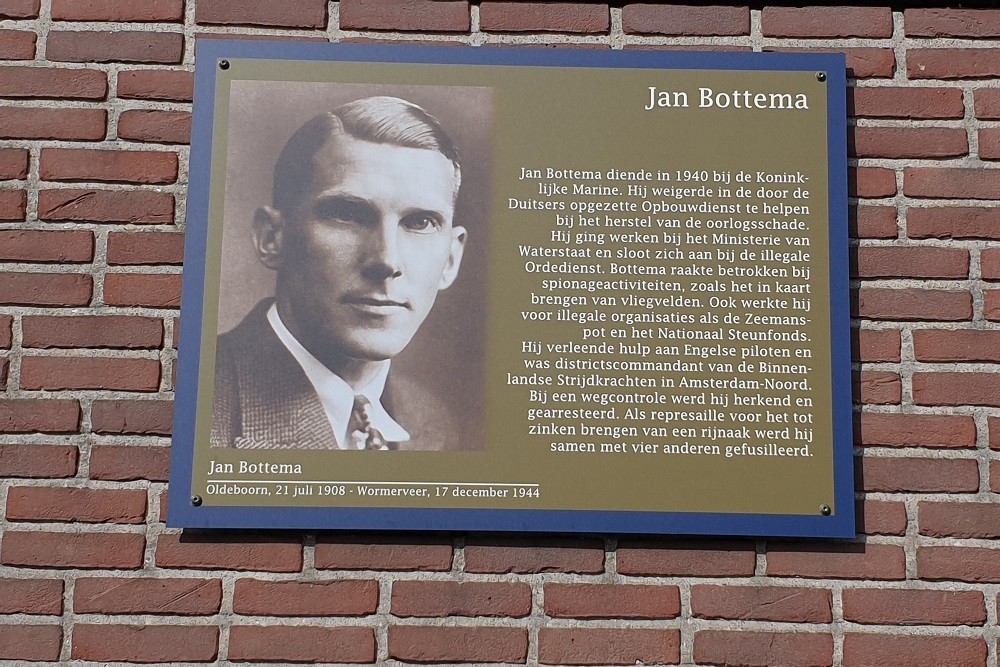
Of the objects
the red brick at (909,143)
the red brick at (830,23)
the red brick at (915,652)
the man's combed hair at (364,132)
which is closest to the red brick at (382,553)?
the man's combed hair at (364,132)

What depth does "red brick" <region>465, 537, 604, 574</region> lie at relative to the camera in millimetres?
1843

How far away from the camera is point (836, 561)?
6.07 ft

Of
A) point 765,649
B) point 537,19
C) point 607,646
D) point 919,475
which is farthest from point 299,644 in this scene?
point 537,19

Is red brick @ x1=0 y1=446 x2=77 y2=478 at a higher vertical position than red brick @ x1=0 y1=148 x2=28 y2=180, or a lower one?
lower

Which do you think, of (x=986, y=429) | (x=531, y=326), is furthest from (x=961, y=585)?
(x=531, y=326)

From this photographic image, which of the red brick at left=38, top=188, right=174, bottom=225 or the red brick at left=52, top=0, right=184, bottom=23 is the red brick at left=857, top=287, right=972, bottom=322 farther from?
the red brick at left=52, top=0, right=184, bottom=23

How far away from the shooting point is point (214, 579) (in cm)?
184

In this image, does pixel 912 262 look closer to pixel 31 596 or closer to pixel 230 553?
pixel 230 553

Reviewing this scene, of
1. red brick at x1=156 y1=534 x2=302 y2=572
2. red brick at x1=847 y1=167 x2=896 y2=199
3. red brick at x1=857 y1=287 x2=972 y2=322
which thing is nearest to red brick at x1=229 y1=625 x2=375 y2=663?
red brick at x1=156 y1=534 x2=302 y2=572

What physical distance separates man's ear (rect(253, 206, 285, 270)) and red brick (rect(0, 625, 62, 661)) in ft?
2.83

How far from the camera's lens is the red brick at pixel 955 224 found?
195 centimetres

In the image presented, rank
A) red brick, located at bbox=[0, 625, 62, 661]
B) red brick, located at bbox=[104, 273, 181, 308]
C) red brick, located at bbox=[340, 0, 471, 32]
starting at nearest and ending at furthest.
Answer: red brick, located at bbox=[0, 625, 62, 661] → red brick, located at bbox=[104, 273, 181, 308] → red brick, located at bbox=[340, 0, 471, 32]

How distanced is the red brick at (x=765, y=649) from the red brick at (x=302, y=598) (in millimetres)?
688

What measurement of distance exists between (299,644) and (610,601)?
2.10 feet
